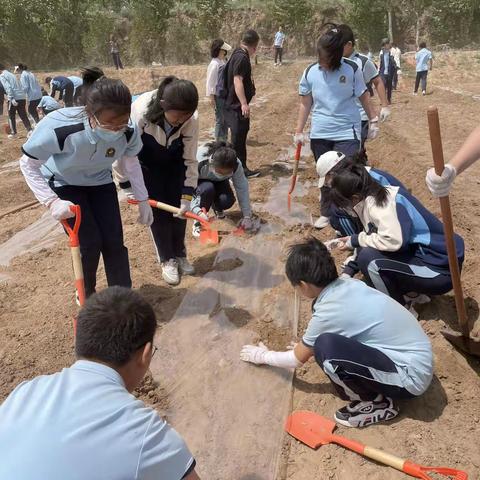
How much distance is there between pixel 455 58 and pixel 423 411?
827 inches

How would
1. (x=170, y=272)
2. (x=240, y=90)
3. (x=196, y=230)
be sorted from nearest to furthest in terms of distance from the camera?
(x=170, y=272), (x=196, y=230), (x=240, y=90)

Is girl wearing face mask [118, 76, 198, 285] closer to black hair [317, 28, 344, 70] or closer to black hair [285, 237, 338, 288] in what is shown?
black hair [285, 237, 338, 288]

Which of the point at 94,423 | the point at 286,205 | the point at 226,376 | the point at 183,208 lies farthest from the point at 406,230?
the point at 286,205

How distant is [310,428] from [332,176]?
1572mm

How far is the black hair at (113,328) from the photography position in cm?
156

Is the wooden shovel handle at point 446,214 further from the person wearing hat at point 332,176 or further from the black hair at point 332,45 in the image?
the black hair at point 332,45

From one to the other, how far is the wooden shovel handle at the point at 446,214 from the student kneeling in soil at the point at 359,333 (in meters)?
0.56

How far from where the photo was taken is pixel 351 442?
249cm

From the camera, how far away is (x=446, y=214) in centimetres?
271

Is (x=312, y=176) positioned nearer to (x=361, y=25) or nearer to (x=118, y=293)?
(x=118, y=293)

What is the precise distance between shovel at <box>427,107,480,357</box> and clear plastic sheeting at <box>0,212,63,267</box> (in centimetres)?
385

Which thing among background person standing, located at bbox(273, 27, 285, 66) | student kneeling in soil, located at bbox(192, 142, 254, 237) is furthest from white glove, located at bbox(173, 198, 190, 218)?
background person standing, located at bbox(273, 27, 285, 66)

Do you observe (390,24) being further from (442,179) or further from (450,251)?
(442,179)

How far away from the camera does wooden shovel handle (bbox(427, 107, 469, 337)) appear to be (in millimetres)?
2447
